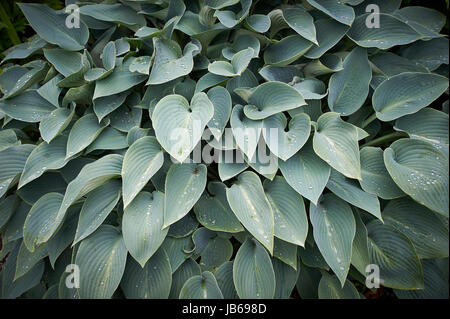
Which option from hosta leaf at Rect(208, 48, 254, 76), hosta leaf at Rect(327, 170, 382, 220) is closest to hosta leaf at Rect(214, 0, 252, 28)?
hosta leaf at Rect(208, 48, 254, 76)

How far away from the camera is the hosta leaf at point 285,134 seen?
1351 mm

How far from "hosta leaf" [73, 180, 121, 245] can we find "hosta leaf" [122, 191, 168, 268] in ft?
0.33

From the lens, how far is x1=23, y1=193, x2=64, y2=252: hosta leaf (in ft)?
4.60

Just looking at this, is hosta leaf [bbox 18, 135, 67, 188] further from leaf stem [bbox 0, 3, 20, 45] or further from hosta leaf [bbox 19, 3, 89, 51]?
leaf stem [bbox 0, 3, 20, 45]

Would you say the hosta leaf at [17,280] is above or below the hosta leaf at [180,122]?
below

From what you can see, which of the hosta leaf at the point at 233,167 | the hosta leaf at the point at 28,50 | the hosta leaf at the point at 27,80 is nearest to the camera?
the hosta leaf at the point at 233,167

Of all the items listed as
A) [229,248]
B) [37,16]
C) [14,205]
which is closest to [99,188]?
[14,205]

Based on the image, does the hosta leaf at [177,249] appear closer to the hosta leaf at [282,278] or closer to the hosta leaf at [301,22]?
the hosta leaf at [282,278]

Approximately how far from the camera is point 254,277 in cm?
138

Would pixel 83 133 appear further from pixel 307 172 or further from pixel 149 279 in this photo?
pixel 307 172

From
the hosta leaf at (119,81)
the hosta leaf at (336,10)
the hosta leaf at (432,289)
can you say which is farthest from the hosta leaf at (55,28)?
the hosta leaf at (432,289)

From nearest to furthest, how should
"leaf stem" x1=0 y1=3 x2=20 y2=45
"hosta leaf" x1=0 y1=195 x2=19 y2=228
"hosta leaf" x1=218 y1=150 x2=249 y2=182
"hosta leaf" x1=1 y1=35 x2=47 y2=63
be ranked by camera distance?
"hosta leaf" x1=218 y1=150 x2=249 y2=182 < "hosta leaf" x1=0 y1=195 x2=19 y2=228 < "hosta leaf" x1=1 y1=35 x2=47 y2=63 < "leaf stem" x1=0 y1=3 x2=20 y2=45

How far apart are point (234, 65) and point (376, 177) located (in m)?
0.75

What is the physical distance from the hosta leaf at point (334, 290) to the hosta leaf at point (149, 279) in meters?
0.62
